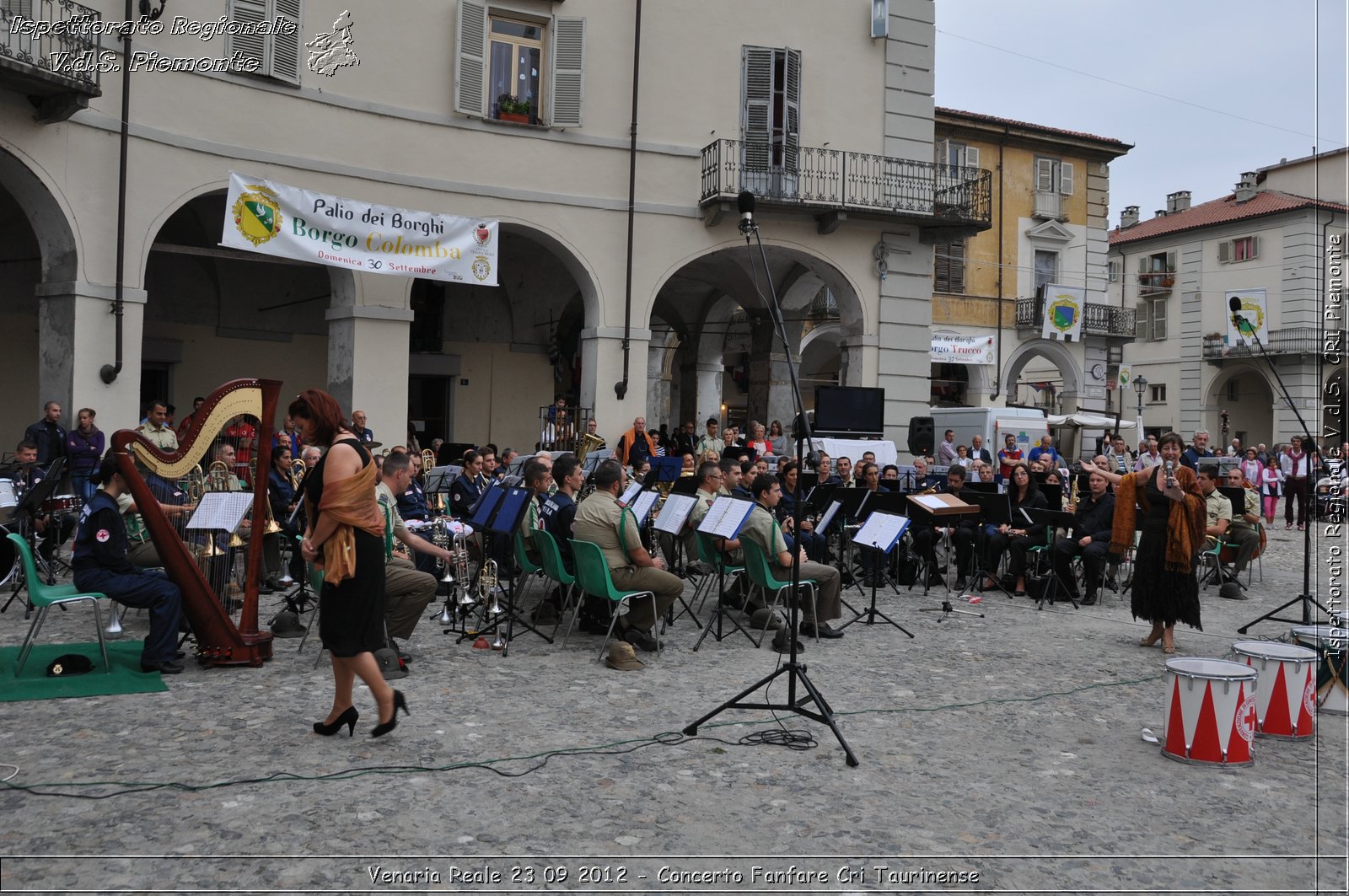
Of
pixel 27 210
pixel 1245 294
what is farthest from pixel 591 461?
pixel 1245 294

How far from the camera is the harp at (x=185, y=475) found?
6.65 meters

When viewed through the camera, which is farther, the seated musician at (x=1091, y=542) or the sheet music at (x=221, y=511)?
the seated musician at (x=1091, y=542)

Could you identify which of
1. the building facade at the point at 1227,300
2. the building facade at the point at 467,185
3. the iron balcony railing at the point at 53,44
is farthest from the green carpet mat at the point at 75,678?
the building facade at the point at 1227,300

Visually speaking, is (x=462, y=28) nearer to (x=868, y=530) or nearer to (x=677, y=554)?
(x=677, y=554)

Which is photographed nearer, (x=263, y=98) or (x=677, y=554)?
(x=677, y=554)

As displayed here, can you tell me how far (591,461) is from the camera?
1523 cm

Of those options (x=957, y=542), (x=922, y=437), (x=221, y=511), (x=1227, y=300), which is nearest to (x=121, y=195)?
(x=221, y=511)

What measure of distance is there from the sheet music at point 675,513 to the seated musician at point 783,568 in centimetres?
51

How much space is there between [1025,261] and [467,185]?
23.2 meters

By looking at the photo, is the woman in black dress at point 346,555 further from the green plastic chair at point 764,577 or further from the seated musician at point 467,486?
the seated musician at point 467,486

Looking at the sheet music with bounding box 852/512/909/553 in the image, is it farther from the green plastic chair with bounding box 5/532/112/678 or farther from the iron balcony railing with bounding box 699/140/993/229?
the iron balcony railing with bounding box 699/140/993/229

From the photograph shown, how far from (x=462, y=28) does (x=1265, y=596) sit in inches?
536

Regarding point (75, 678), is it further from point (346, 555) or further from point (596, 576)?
point (596, 576)

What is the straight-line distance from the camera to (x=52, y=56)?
11812 mm
